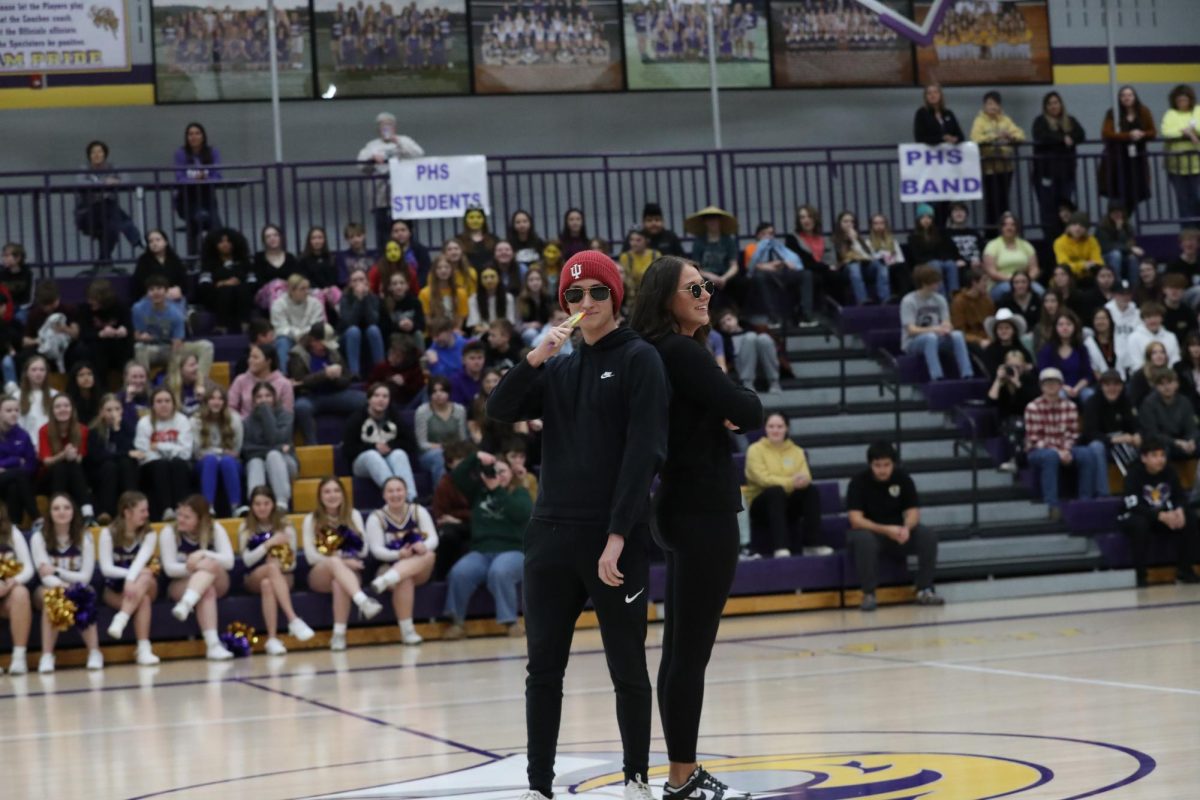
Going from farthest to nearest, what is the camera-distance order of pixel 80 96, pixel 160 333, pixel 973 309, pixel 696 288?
pixel 80 96, pixel 973 309, pixel 160 333, pixel 696 288

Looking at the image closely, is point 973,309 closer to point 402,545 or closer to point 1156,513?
point 1156,513

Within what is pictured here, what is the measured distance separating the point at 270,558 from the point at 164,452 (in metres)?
1.48

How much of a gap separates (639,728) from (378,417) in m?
9.40

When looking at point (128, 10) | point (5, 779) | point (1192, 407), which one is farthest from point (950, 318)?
point (5, 779)

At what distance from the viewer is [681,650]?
17.2 ft

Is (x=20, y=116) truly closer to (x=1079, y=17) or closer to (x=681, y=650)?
(x=1079, y=17)

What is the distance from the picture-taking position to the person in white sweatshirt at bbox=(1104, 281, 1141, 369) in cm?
1703

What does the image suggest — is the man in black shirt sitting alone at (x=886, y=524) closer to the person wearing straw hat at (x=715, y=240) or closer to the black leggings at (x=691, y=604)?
the person wearing straw hat at (x=715, y=240)

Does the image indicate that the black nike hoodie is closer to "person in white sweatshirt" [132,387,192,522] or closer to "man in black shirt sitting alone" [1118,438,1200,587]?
"person in white sweatshirt" [132,387,192,522]


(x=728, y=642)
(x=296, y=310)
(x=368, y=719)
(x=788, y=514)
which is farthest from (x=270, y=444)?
(x=368, y=719)

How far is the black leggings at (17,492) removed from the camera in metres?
13.0

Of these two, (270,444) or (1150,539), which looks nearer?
(270,444)

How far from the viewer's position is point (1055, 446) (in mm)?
15570

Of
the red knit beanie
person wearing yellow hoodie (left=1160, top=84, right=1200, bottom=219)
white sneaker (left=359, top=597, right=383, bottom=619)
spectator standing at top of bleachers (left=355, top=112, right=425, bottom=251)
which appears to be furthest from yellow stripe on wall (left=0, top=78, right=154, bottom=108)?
the red knit beanie
